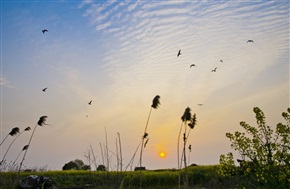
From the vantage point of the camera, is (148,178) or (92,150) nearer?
(92,150)

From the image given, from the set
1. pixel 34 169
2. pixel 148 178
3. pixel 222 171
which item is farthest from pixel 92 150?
pixel 34 169

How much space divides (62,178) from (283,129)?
618 inches

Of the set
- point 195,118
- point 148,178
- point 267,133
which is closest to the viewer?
point 195,118

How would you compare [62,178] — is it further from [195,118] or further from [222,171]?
[195,118]


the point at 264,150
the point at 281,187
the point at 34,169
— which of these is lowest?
the point at 281,187

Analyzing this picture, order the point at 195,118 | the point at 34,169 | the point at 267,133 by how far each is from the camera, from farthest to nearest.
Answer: the point at 34,169 → the point at 267,133 → the point at 195,118

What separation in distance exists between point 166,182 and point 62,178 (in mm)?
5663

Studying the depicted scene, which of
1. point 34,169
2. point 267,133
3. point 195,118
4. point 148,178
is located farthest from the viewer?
point 34,169

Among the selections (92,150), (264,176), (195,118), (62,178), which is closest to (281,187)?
(264,176)

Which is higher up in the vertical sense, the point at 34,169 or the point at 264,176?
the point at 34,169

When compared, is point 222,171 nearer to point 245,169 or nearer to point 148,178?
point 245,169

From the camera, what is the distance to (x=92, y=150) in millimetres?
6742

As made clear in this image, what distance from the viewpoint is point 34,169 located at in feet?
83.7

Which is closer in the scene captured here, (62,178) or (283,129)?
(283,129)
